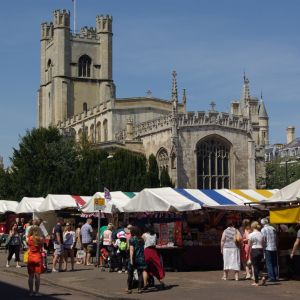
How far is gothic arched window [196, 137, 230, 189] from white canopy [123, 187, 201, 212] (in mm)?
38752

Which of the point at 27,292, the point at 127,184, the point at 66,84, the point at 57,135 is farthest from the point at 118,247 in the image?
the point at 66,84

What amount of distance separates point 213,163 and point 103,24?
37772mm

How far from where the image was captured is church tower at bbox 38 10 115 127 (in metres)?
88.8

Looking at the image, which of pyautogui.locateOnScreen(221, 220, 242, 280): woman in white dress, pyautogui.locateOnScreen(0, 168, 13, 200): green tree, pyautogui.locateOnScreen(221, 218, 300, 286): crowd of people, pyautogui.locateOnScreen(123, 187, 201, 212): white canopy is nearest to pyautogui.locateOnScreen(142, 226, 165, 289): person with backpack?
pyautogui.locateOnScreen(221, 218, 300, 286): crowd of people

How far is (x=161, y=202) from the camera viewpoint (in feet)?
68.9

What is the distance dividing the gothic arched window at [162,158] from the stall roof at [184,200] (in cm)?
3800

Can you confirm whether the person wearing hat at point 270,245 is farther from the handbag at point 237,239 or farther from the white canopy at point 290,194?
the handbag at point 237,239

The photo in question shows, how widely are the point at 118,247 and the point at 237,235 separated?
14.3 ft

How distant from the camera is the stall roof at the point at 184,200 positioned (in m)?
20.8

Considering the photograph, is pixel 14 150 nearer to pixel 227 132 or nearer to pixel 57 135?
pixel 57 135

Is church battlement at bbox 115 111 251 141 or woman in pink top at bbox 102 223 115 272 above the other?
church battlement at bbox 115 111 251 141

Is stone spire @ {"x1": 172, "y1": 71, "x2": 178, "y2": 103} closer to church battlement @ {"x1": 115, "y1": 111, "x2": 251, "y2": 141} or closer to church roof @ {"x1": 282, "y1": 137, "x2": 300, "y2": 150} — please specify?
church battlement @ {"x1": 115, "y1": 111, "x2": 251, "y2": 141}

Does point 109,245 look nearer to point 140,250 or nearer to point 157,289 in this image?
point 157,289

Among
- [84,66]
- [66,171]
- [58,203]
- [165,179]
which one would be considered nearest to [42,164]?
[66,171]
